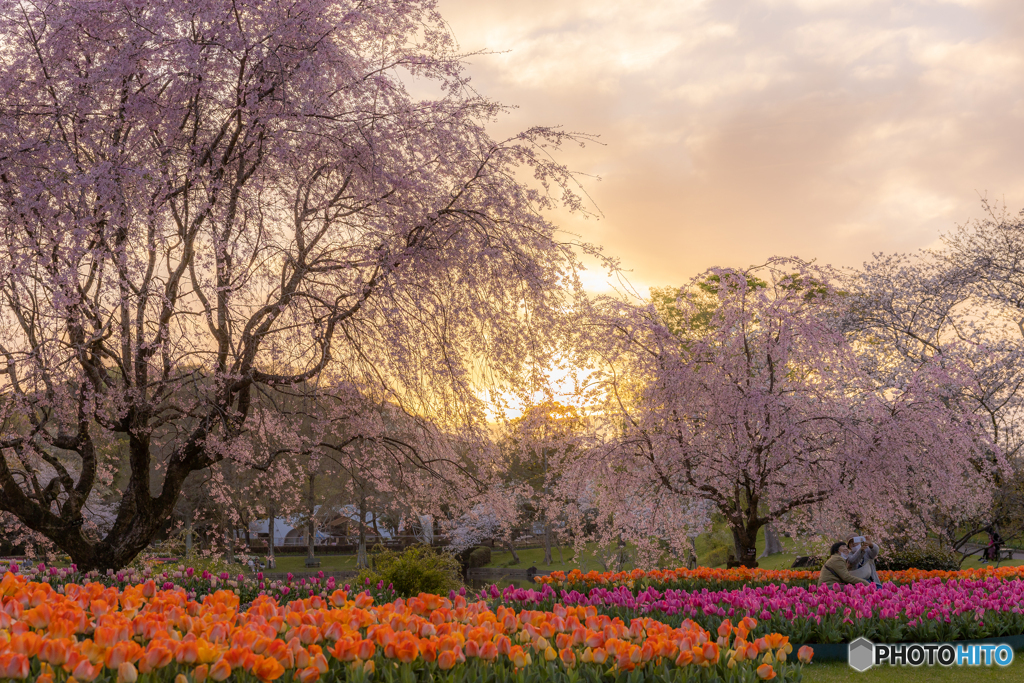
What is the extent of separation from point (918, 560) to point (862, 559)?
267 inches

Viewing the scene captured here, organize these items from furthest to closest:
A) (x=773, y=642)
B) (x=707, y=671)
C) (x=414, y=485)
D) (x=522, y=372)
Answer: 1. (x=414, y=485)
2. (x=522, y=372)
3. (x=773, y=642)
4. (x=707, y=671)

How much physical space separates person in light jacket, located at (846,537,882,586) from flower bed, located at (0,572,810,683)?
7.21 metres

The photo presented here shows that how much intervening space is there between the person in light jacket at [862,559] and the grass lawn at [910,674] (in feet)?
9.34

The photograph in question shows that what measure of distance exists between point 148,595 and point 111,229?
4164mm

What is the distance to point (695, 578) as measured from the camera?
427 inches

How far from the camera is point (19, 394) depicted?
7293 mm

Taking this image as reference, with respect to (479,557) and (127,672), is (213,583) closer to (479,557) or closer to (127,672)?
(127,672)

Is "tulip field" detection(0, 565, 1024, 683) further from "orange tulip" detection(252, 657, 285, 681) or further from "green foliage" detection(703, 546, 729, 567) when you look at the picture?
"green foliage" detection(703, 546, 729, 567)

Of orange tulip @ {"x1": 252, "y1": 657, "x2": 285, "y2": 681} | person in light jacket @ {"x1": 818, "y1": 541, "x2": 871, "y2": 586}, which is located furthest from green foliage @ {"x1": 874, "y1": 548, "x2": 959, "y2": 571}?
orange tulip @ {"x1": 252, "y1": 657, "x2": 285, "y2": 681}

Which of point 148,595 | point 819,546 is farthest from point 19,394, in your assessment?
point 819,546

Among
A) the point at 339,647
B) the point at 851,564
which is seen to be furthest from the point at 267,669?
the point at 851,564

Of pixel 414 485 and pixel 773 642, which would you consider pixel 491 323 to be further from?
pixel 773 642

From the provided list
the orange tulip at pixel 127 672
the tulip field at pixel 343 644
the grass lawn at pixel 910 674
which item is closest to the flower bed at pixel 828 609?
the grass lawn at pixel 910 674

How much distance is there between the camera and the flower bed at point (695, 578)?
9961mm
